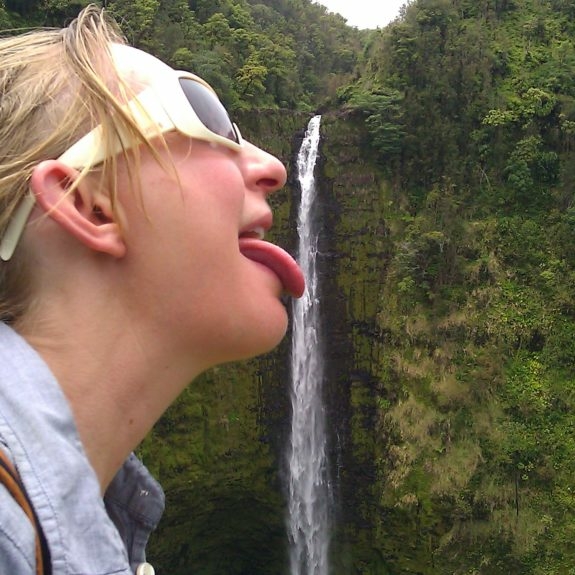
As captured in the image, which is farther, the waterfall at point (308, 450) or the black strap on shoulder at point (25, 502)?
the waterfall at point (308, 450)

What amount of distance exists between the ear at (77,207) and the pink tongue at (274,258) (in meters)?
0.21

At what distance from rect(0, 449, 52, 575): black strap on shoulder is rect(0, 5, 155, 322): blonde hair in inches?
11.0

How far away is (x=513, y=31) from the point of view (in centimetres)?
1292

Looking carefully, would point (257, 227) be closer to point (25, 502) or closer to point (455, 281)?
point (25, 502)

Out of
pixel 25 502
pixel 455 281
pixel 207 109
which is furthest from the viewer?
pixel 455 281

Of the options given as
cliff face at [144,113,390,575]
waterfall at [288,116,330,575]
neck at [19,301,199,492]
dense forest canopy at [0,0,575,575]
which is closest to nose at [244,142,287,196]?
neck at [19,301,199,492]

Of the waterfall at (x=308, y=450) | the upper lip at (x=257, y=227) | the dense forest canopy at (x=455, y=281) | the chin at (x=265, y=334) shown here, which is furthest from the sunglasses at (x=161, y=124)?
the waterfall at (x=308, y=450)

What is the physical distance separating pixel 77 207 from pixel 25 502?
39 centimetres

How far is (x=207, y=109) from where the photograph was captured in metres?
0.89

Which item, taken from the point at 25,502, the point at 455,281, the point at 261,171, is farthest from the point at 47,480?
the point at 455,281

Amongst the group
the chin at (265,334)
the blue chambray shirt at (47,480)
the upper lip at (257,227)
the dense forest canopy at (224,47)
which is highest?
the dense forest canopy at (224,47)

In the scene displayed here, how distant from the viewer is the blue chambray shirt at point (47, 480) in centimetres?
53

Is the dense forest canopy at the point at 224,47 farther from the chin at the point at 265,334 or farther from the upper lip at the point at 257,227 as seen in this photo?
the chin at the point at 265,334

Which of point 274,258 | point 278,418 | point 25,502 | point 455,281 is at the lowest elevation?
point 278,418
